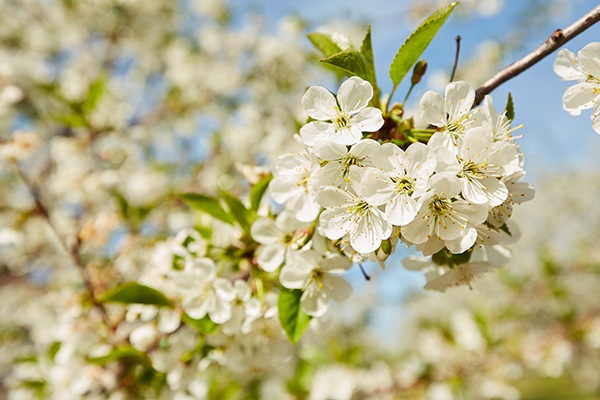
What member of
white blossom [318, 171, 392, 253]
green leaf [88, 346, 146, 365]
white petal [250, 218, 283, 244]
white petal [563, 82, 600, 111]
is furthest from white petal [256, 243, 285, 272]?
white petal [563, 82, 600, 111]

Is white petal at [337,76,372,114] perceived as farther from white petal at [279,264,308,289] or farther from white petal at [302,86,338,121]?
white petal at [279,264,308,289]

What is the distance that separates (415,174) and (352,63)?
288 millimetres

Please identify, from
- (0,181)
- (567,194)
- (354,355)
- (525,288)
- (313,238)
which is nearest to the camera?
(313,238)

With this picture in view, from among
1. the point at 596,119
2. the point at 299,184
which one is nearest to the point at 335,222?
the point at 299,184

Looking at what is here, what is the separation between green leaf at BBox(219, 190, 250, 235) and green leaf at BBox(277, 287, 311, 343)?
257 millimetres

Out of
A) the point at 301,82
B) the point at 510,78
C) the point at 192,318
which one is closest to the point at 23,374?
the point at 192,318

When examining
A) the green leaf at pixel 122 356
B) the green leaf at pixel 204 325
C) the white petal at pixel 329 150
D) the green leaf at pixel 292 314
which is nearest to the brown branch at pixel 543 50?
the white petal at pixel 329 150

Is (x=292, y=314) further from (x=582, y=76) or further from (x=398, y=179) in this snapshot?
(x=582, y=76)

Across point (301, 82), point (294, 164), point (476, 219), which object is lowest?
point (301, 82)

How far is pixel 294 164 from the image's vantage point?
1.07 m

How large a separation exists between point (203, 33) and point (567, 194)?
1756 cm

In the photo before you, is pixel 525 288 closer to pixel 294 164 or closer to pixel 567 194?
pixel 294 164

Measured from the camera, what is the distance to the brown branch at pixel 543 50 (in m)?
0.92

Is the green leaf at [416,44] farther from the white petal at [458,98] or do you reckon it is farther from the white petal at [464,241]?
the white petal at [464,241]
